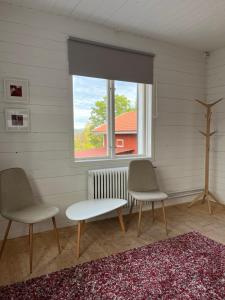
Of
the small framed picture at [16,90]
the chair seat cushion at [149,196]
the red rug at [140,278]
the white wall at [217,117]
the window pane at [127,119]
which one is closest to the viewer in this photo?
the red rug at [140,278]

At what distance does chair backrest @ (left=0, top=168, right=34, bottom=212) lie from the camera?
2191 mm

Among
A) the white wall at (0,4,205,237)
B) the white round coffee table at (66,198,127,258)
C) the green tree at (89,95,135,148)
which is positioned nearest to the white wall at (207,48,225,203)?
the white wall at (0,4,205,237)

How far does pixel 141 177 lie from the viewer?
3.01 m

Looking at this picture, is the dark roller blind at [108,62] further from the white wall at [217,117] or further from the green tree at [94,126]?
the white wall at [217,117]

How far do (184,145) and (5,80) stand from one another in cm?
278

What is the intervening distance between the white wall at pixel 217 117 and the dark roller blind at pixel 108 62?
3.98 ft

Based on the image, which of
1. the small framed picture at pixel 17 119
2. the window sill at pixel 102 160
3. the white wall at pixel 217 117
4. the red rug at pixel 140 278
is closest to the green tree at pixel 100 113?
the window sill at pixel 102 160

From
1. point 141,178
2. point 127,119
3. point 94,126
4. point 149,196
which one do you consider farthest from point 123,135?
point 149,196

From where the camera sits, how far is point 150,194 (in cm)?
277

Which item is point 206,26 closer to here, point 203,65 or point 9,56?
point 203,65

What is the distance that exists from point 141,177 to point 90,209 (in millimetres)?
943

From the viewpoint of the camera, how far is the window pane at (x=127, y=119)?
318 centimetres

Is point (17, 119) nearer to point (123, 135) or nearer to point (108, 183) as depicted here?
point (108, 183)

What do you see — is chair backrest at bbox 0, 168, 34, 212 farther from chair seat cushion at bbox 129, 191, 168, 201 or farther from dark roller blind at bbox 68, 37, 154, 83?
dark roller blind at bbox 68, 37, 154, 83
